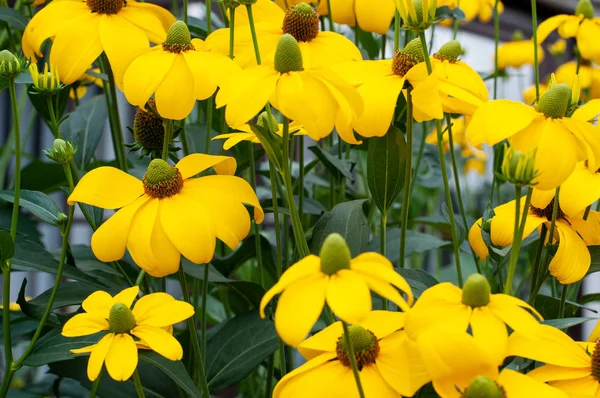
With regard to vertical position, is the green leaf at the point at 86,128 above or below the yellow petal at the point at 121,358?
above

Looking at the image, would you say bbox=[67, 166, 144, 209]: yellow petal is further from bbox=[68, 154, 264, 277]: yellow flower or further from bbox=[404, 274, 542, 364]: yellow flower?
bbox=[404, 274, 542, 364]: yellow flower

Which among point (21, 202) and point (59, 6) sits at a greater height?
point (59, 6)

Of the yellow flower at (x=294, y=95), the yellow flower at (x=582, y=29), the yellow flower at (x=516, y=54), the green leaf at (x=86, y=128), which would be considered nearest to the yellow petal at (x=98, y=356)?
the yellow flower at (x=294, y=95)

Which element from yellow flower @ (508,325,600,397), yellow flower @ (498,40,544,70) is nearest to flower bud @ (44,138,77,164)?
yellow flower @ (508,325,600,397)

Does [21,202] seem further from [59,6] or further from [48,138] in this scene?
[48,138]

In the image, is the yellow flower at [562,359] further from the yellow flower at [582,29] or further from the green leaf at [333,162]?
the yellow flower at [582,29]

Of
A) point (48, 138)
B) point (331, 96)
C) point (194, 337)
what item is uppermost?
point (331, 96)

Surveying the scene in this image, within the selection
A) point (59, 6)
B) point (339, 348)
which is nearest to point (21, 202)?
point (59, 6)
